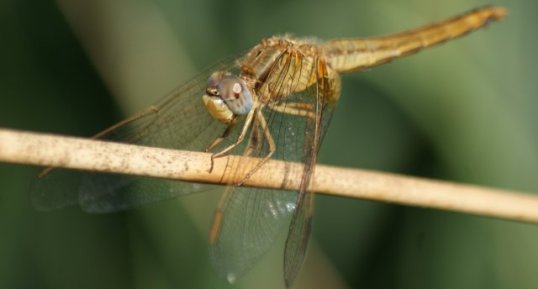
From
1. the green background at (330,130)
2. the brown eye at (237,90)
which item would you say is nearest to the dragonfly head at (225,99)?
the brown eye at (237,90)

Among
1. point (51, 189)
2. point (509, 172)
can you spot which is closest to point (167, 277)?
point (51, 189)

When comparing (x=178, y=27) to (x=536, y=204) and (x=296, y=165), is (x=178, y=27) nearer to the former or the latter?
(x=296, y=165)

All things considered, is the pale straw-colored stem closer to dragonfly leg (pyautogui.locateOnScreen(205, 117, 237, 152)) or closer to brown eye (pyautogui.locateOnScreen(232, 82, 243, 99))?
dragonfly leg (pyautogui.locateOnScreen(205, 117, 237, 152))

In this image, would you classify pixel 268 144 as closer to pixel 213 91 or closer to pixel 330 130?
pixel 213 91

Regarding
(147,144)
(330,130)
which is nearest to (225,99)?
(147,144)

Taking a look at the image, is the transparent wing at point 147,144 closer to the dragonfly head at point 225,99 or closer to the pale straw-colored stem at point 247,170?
the dragonfly head at point 225,99

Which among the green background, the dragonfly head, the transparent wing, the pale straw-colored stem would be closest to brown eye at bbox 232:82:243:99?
the dragonfly head
